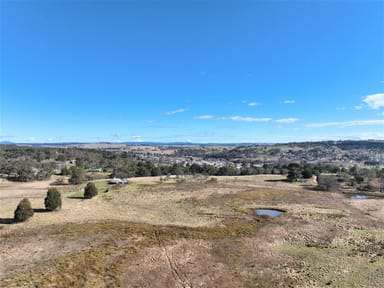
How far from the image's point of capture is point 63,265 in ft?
54.3

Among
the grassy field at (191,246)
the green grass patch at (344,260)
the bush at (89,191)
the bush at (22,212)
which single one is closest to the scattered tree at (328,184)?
the grassy field at (191,246)

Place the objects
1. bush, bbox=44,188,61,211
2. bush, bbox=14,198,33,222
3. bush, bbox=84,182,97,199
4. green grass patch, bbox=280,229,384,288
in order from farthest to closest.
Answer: bush, bbox=84,182,97,199 < bush, bbox=44,188,61,211 < bush, bbox=14,198,33,222 < green grass patch, bbox=280,229,384,288

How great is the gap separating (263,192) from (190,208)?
63.0ft

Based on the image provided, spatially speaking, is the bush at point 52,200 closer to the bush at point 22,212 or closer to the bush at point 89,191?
the bush at point 22,212

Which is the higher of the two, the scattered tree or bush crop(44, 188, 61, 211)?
bush crop(44, 188, 61, 211)

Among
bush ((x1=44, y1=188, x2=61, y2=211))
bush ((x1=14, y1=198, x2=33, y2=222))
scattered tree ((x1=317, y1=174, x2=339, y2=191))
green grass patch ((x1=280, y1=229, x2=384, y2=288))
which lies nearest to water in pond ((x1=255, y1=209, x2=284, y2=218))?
green grass patch ((x1=280, y1=229, x2=384, y2=288))

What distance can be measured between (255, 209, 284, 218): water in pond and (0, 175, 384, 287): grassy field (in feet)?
3.26

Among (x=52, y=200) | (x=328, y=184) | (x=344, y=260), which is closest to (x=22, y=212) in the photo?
(x=52, y=200)

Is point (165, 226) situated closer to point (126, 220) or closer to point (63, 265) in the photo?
point (126, 220)

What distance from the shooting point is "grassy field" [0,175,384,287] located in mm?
15359

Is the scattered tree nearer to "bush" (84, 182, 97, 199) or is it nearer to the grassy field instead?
the grassy field

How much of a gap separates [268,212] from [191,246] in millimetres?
16711

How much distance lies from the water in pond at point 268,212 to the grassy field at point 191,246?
3.26ft

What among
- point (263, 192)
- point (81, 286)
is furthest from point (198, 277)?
point (263, 192)
